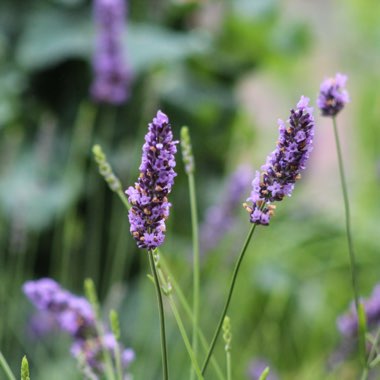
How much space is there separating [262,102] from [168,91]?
190cm

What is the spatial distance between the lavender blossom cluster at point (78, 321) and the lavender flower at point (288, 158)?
0.30 meters

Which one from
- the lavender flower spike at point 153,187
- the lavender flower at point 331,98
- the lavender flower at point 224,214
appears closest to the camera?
the lavender flower spike at point 153,187

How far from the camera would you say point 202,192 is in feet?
7.22

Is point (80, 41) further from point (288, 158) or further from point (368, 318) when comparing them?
point (288, 158)

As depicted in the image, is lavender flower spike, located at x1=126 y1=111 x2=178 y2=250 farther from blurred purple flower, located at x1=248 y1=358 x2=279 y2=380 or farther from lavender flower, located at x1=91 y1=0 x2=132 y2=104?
blurred purple flower, located at x1=248 y1=358 x2=279 y2=380

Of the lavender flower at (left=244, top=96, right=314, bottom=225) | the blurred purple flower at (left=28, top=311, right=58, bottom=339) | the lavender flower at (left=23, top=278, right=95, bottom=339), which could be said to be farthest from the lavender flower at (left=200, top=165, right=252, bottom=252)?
the lavender flower at (left=244, top=96, right=314, bottom=225)

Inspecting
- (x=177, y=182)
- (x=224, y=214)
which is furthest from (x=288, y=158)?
(x=177, y=182)

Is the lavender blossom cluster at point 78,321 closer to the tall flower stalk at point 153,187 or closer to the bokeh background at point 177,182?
the tall flower stalk at point 153,187

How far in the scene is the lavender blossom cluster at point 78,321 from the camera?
784 millimetres

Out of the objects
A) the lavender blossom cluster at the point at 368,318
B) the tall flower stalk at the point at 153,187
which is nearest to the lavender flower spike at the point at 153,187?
the tall flower stalk at the point at 153,187

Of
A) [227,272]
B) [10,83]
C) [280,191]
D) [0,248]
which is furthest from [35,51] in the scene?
[280,191]

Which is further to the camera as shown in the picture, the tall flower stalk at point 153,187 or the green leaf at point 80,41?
the green leaf at point 80,41

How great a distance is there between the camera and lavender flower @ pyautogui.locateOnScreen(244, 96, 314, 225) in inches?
20.8

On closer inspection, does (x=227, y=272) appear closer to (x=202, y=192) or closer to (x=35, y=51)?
(x=202, y=192)
